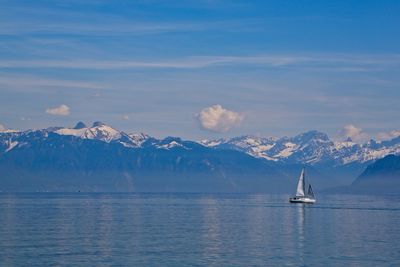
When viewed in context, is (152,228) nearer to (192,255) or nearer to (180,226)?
(180,226)

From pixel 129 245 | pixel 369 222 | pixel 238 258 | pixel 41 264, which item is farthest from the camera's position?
pixel 369 222

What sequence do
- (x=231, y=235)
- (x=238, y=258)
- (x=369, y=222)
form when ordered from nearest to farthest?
(x=238, y=258), (x=231, y=235), (x=369, y=222)

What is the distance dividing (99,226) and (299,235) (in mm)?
35458

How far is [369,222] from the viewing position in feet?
529

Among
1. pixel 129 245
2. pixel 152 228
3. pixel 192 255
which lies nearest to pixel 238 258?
pixel 192 255

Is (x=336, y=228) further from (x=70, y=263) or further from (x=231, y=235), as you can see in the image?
(x=70, y=263)

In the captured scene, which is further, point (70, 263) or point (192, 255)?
point (192, 255)

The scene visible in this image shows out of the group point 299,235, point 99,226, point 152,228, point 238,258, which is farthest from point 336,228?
point 238,258

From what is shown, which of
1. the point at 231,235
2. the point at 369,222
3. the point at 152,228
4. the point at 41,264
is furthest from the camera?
the point at 369,222

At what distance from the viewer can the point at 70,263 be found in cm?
8919

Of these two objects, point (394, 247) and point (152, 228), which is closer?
point (394, 247)

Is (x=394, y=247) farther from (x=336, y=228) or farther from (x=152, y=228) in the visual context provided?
(x=152, y=228)

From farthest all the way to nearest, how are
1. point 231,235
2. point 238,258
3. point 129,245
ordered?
point 231,235 < point 129,245 < point 238,258

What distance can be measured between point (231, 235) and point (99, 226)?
89.7 feet
